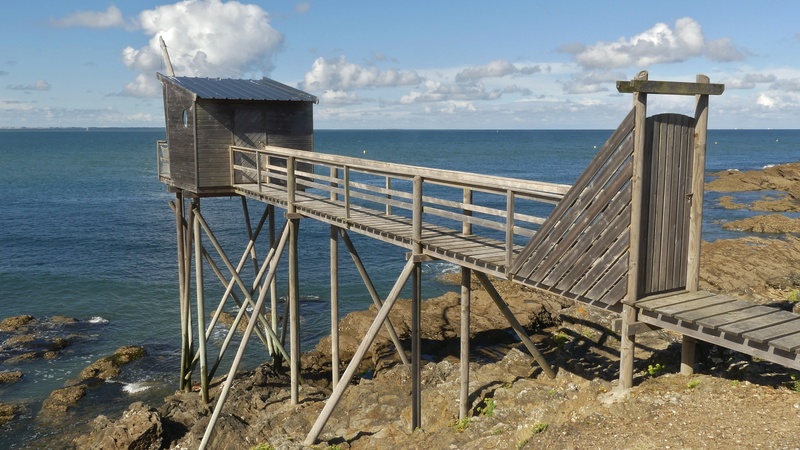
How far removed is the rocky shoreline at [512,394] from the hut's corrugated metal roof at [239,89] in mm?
7394

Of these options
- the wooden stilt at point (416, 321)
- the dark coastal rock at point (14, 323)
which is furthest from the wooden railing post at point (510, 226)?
the dark coastal rock at point (14, 323)

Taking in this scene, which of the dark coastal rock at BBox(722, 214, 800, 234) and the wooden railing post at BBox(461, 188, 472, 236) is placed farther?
the dark coastal rock at BBox(722, 214, 800, 234)

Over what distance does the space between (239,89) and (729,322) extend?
13958 millimetres

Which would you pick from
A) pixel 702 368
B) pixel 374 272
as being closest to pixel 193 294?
pixel 374 272

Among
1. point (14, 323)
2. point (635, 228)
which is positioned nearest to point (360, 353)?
point (635, 228)

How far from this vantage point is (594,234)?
28.2 feet

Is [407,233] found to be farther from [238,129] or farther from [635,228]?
[238,129]

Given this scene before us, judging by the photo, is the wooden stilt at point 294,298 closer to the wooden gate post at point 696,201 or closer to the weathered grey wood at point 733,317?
the wooden gate post at point 696,201

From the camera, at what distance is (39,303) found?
95.0 ft

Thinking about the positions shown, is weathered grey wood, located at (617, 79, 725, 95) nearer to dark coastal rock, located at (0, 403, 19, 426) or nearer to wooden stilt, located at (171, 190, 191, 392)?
wooden stilt, located at (171, 190, 191, 392)

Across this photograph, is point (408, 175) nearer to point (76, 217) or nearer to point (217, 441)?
point (217, 441)

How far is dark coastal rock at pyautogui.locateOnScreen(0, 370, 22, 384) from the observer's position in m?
21.0

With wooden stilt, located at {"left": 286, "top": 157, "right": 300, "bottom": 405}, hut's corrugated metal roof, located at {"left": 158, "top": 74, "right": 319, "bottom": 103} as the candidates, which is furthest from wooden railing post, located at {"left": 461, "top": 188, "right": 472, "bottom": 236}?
hut's corrugated metal roof, located at {"left": 158, "top": 74, "right": 319, "bottom": 103}

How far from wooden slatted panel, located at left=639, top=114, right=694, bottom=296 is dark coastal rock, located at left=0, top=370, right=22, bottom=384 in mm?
20151
